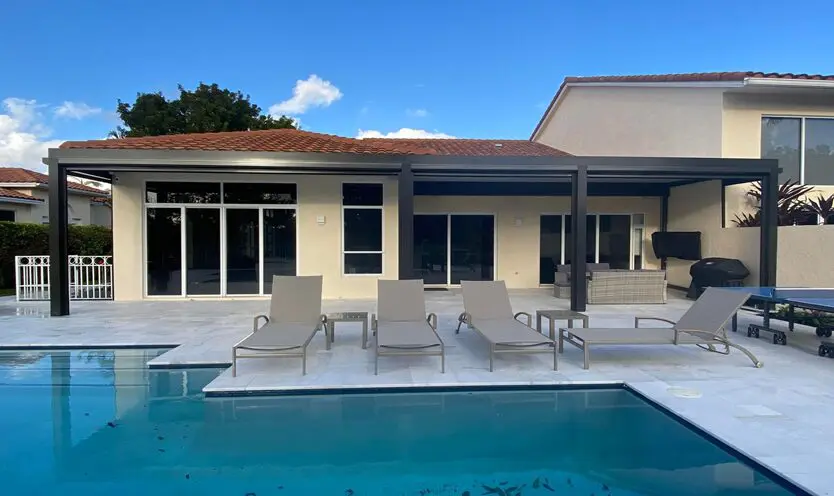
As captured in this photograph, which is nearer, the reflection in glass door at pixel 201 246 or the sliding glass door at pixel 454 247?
the reflection in glass door at pixel 201 246

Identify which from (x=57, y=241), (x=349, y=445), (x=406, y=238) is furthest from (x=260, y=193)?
(x=349, y=445)

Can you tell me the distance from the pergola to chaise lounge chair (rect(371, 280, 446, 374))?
6.96ft

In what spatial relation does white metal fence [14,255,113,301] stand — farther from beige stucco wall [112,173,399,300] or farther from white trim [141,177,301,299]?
white trim [141,177,301,299]

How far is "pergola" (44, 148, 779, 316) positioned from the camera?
973 cm

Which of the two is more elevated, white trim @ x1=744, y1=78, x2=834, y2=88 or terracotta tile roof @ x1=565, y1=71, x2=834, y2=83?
terracotta tile roof @ x1=565, y1=71, x2=834, y2=83

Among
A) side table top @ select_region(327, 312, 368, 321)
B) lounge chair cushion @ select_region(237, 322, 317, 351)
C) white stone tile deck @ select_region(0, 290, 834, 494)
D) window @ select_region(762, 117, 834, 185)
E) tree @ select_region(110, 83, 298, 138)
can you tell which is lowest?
white stone tile deck @ select_region(0, 290, 834, 494)

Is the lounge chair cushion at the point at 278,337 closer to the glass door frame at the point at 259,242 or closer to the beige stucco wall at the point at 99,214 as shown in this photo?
the glass door frame at the point at 259,242

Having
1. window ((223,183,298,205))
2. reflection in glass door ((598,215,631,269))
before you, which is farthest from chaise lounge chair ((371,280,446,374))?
reflection in glass door ((598,215,631,269))

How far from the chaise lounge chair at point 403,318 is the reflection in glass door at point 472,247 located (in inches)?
301

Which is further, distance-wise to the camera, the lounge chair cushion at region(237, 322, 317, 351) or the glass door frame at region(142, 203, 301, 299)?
the glass door frame at region(142, 203, 301, 299)

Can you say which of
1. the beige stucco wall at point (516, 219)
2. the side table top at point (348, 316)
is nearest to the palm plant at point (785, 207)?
the beige stucco wall at point (516, 219)

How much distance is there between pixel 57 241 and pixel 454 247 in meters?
10.5

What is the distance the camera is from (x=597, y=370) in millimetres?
6191

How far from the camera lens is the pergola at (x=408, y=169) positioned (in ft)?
31.9
